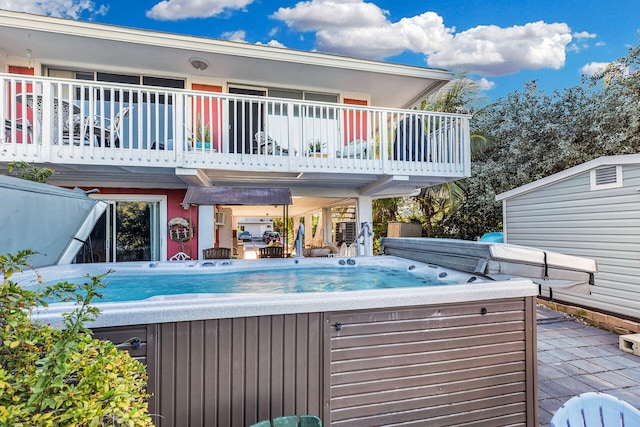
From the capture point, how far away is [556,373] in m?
3.46

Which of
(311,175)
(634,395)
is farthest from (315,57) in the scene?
(634,395)

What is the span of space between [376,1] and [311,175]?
34.4 ft

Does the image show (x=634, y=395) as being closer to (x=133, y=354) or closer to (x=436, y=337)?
(x=436, y=337)

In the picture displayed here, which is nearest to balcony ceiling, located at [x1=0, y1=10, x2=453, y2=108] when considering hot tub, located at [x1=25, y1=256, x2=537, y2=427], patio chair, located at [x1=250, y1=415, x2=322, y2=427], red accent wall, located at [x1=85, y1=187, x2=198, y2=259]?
→ red accent wall, located at [x1=85, y1=187, x2=198, y2=259]

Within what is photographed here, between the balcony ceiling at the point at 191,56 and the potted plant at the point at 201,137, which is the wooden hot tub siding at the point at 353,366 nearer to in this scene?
the potted plant at the point at 201,137

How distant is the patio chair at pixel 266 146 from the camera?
19.4 feet

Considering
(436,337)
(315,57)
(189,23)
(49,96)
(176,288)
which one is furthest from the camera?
(189,23)

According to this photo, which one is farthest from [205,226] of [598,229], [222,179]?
[598,229]

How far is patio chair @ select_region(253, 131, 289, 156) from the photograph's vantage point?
19.4 ft

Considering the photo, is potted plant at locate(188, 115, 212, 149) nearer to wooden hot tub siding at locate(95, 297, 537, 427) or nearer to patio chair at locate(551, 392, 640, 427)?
wooden hot tub siding at locate(95, 297, 537, 427)

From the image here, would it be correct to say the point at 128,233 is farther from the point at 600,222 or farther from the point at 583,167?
the point at 600,222

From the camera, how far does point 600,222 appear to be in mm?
5090

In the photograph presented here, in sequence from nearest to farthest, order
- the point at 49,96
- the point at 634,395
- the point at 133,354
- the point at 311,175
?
1. the point at 133,354
2. the point at 634,395
3. the point at 49,96
4. the point at 311,175

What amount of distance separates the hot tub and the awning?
4.02m
